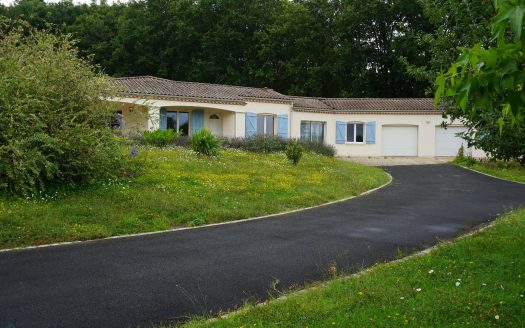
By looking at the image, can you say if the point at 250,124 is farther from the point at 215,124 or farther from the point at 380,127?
the point at 380,127

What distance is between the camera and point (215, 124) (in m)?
29.5

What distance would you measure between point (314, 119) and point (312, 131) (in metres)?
0.87

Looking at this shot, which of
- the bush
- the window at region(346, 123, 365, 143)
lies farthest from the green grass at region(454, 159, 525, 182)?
the bush

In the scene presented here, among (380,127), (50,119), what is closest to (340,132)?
(380,127)

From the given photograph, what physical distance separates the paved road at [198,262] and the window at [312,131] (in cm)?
1991

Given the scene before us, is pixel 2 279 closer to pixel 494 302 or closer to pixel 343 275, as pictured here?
pixel 343 275

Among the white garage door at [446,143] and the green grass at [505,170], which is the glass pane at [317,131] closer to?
the white garage door at [446,143]

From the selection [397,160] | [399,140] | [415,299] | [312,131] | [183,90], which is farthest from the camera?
[399,140]

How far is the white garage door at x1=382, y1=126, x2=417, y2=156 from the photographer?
33.9m

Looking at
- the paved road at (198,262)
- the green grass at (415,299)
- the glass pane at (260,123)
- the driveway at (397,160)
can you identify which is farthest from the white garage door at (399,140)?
the green grass at (415,299)

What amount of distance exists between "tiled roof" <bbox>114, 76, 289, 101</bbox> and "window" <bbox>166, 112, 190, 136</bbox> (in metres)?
1.45

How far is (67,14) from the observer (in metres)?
49.0

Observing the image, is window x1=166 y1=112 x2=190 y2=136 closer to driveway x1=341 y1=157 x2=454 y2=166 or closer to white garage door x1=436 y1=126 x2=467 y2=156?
driveway x1=341 y1=157 x2=454 y2=166

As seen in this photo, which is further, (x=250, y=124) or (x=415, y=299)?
(x=250, y=124)
